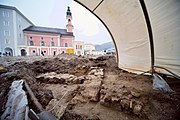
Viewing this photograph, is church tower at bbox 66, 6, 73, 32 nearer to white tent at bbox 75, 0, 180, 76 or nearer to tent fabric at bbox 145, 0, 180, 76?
white tent at bbox 75, 0, 180, 76

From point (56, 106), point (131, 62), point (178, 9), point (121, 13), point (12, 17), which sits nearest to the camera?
point (178, 9)

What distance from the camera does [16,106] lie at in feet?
6.57

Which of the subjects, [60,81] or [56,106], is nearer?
[56,106]

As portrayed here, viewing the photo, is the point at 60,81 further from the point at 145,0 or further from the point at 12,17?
the point at 12,17

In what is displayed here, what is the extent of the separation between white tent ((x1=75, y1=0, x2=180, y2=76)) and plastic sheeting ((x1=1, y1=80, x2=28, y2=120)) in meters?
2.95

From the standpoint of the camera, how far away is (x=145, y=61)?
3.58 meters

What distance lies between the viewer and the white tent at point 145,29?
2336 millimetres

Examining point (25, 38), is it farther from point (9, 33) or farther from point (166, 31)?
point (166, 31)

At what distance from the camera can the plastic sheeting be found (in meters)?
1.82

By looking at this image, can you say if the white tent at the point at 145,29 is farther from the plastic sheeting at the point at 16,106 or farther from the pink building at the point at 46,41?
the pink building at the point at 46,41

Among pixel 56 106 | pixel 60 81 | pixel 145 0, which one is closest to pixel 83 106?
pixel 56 106

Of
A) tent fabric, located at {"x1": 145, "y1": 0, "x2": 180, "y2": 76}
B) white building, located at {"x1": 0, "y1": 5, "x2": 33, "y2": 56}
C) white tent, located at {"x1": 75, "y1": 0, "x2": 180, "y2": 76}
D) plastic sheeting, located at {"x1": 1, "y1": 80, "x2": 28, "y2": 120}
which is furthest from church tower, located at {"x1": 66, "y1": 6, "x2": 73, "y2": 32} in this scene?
plastic sheeting, located at {"x1": 1, "y1": 80, "x2": 28, "y2": 120}

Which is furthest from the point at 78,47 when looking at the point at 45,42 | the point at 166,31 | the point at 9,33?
the point at 166,31

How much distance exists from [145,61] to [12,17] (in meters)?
32.9
